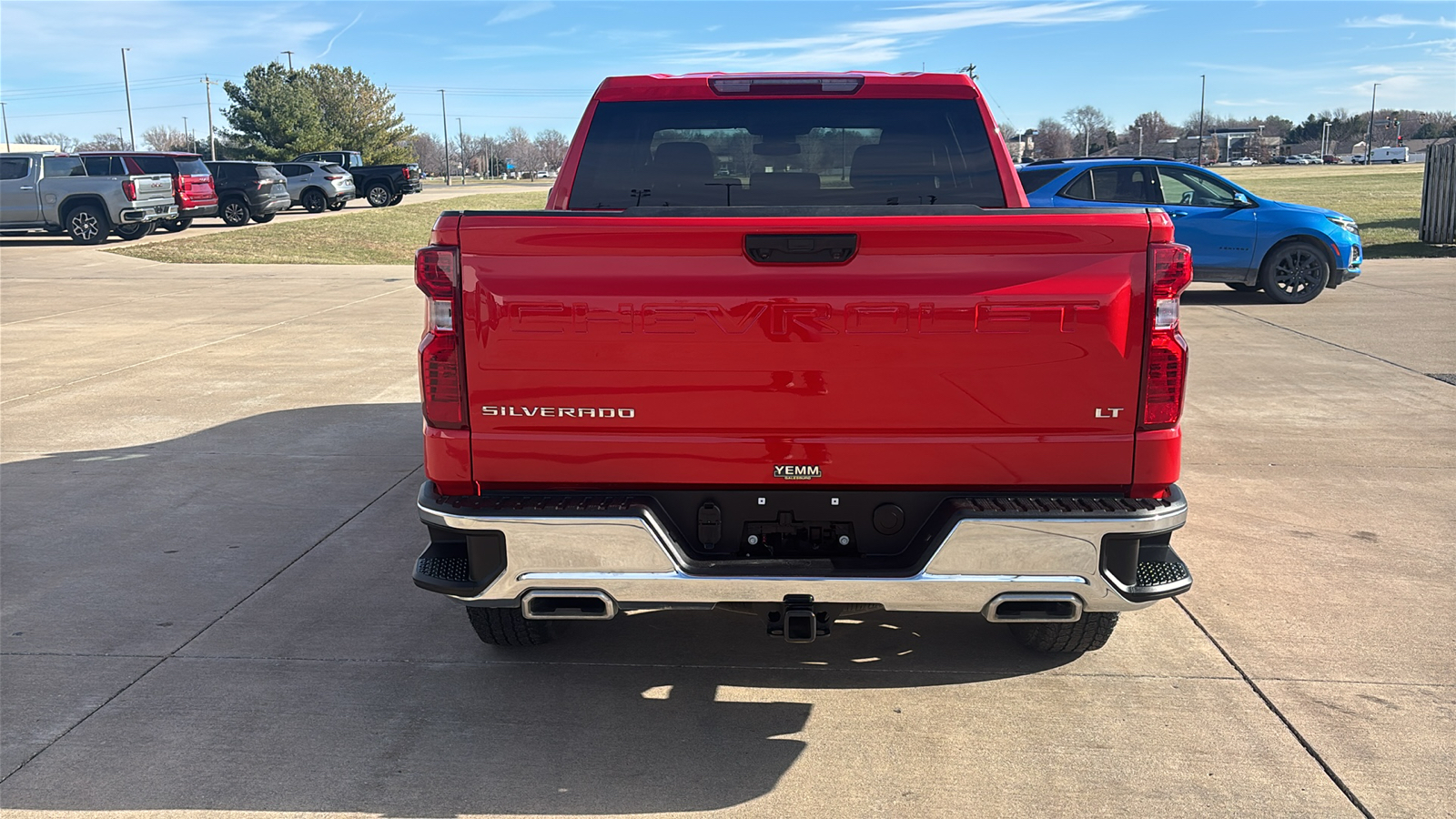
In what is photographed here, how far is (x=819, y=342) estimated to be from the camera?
3268 mm

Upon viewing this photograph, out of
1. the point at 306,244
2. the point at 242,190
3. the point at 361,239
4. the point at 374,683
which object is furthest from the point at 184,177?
the point at 374,683

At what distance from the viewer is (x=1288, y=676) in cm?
412

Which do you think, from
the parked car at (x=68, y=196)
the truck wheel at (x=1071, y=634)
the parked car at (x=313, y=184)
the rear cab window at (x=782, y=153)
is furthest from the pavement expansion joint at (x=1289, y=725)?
the parked car at (x=313, y=184)

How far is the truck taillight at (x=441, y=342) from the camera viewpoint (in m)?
3.31

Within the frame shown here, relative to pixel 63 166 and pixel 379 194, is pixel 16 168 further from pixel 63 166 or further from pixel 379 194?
pixel 379 194

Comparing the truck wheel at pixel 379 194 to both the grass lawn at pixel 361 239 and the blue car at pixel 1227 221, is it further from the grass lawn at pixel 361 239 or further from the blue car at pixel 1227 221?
the blue car at pixel 1227 221


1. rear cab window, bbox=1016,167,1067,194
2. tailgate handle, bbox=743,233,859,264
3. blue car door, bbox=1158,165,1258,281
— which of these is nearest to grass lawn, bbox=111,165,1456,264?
blue car door, bbox=1158,165,1258,281

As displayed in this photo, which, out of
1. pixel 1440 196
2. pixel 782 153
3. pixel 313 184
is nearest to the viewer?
pixel 782 153

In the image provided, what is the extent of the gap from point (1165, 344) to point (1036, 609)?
2.80 ft

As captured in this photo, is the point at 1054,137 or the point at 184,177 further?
the point at 1054,137

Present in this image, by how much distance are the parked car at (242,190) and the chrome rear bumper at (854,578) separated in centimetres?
3058

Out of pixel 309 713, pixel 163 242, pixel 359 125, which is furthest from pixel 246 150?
pixel 309 713

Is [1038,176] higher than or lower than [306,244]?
higher

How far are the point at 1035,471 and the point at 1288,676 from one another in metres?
1.54
